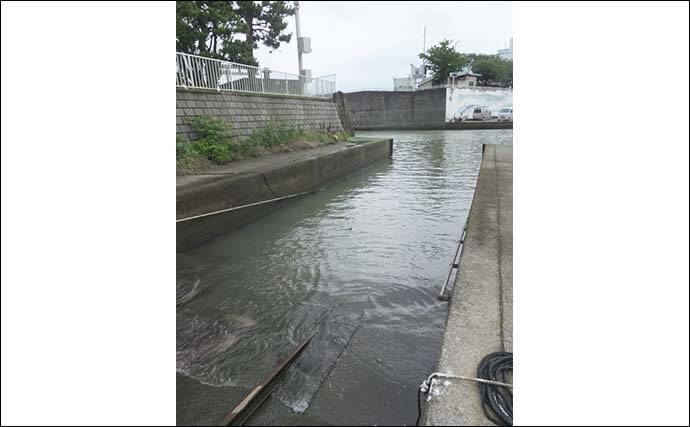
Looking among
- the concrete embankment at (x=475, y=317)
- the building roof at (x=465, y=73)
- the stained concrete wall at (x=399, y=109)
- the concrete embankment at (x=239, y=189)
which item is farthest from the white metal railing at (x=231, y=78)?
the building roof at (x=465, y=73)

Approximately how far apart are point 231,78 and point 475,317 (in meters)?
11.0

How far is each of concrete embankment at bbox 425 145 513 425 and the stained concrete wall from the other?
121ft

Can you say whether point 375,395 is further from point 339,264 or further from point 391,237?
point 391,237

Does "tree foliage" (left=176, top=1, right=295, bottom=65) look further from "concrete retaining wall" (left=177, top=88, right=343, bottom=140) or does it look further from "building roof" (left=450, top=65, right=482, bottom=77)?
"building roof" (left=450, top=65, right=482, bottom=77)

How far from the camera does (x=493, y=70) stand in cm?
4462

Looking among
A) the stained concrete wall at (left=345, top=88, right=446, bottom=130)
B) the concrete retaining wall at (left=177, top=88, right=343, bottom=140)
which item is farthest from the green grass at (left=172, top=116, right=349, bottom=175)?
the stained concrete wall at (left=345, top=88, right=446, bottom=130)

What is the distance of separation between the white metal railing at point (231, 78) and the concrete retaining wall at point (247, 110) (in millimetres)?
437

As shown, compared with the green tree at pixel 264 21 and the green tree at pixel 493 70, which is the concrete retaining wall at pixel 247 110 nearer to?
the green tree at pixel 264 21

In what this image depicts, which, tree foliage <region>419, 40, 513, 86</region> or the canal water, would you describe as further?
tree foliage <region>419, 40, 513, 86</region>

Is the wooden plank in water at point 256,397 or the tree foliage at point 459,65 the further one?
the tree foliage at point 459,65

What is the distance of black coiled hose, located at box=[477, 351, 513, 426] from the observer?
174cm

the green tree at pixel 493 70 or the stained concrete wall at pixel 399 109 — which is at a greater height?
Result: the green tree at pixel 493 70

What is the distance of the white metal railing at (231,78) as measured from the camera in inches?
395

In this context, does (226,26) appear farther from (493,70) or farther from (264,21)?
(493,70)
